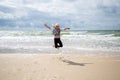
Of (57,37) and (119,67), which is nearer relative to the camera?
(119,67)

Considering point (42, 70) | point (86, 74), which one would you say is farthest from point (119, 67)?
point (42, 70)

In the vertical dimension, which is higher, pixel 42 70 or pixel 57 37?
pixel 57 37

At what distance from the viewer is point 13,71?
6855mm

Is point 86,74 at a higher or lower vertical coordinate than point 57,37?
lower

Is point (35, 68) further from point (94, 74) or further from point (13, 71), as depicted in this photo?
point (94, 74)

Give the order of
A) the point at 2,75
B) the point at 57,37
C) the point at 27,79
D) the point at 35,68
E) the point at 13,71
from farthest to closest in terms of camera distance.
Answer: the point at 57,37, the point at 35,68, the point at 13,71, the point at 2,75, the point at 27,79

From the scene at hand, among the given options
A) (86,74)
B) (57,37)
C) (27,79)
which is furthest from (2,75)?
(57,37)

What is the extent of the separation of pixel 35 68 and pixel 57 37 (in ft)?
9.95

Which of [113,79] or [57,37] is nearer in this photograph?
[113,79]

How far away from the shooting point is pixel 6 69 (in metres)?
7.17

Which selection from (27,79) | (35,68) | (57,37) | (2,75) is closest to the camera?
(27,79)

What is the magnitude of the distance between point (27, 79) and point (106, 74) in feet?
8.90

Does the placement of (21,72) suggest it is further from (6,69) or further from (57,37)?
(57,37)

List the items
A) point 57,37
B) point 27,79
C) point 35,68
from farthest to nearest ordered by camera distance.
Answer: point 57,37
point 35,68
point 27,79
